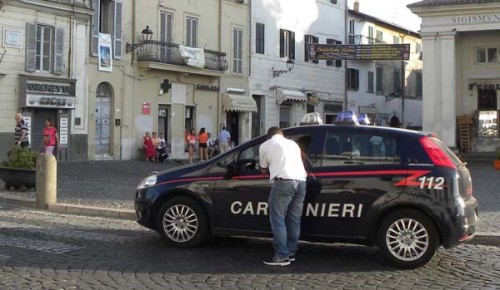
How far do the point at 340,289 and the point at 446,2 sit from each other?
81.2 ft

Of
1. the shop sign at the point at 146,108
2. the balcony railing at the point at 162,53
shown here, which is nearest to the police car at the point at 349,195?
the balcony railing at the point at 162,53

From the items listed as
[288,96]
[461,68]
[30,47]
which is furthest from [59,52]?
[461,68]

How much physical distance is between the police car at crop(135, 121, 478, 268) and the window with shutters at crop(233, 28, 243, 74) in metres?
26.1

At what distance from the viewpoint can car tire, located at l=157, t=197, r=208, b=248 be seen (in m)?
8.55

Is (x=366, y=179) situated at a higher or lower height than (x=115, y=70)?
lower

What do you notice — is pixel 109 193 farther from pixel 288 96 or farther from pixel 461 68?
pixel 288 96

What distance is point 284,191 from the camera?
7.63 meters

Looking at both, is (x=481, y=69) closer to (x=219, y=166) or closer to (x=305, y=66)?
(x=305, y=66)

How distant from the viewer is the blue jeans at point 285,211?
7648 millimetres

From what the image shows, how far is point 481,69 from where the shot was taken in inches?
1228

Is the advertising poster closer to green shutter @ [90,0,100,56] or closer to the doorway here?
green shutter @ [90,0,100,56]

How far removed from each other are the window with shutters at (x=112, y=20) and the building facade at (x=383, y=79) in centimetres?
1801

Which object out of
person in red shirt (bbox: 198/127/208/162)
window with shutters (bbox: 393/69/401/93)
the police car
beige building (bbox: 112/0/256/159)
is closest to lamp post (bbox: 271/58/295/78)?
beige building (bbox: 112/0/256/159)

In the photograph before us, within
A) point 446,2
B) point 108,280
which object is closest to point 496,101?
point 446,2
